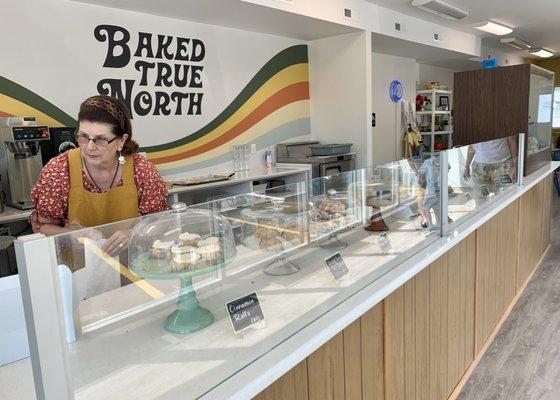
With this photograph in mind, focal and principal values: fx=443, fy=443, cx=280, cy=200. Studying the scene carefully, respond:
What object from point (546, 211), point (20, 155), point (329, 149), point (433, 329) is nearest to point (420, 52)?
point (329, 149)

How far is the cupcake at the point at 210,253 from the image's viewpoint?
1139 mm

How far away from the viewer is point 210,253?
A: 3.80 feet

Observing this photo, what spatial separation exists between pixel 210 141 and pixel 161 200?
239 centimetres

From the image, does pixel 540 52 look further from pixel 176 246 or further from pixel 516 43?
pixel 176 246

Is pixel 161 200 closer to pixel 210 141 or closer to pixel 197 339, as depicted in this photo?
pixel 197 339

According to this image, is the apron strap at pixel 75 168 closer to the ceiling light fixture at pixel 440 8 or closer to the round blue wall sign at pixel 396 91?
the ceiling light fixture at pixel 440 8

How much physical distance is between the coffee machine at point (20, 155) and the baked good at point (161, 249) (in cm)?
193

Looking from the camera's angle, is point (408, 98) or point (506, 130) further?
point (408, 98)

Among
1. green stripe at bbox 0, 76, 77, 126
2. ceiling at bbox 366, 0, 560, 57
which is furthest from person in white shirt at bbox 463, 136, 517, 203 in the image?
green stripe at bbox 0, 76, 77, 126

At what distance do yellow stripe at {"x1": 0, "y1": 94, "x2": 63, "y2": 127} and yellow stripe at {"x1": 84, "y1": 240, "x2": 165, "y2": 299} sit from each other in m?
2.36

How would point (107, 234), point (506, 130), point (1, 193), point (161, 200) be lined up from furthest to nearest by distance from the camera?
point (506, 130) → point (1, 193) → point (161, 200) → point (107, 234)

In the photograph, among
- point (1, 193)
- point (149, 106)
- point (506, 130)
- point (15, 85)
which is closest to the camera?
point (1, 193)

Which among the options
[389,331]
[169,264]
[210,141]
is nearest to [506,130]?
[210,141]

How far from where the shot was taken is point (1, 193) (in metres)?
2.63
